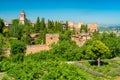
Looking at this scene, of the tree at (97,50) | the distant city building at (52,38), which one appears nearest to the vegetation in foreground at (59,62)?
the tree at (97,50)

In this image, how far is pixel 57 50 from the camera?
104 ft

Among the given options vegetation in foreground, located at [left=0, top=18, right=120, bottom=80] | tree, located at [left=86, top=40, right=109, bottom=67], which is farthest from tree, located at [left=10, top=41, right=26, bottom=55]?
tree, located at [left=86, top=40, right=109, bottom=67]

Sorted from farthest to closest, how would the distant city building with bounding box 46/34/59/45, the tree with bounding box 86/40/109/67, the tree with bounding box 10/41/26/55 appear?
the distant city building with bounding box 46/34/59/45 < the tree with bounding box 10/41/26/55 < the tree with bounding box 86/40/109/67

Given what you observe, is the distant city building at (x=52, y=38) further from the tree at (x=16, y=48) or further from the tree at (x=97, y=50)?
the tree at (x=97, y=50)

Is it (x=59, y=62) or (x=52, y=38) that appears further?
(x=52, y=38)

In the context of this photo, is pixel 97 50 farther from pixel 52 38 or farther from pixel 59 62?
pixel 52 38

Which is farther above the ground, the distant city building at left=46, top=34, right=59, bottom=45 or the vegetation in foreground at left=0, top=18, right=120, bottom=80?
the distant city building at left=46, top=34, right=59, bottom=45

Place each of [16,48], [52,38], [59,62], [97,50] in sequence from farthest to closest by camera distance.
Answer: [52,38] < [16,48] < [97,50] < [59,62]

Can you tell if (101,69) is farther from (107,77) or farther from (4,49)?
(4,49)

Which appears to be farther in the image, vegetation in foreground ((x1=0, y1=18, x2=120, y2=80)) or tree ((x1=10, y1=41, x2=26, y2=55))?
tree ((x1=10, y1=41, x2=26, y2=55))

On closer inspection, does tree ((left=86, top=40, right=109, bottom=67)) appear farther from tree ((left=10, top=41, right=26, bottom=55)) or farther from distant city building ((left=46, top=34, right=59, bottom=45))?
distant city building ((left=46, top=34, right=59, bottom=45))

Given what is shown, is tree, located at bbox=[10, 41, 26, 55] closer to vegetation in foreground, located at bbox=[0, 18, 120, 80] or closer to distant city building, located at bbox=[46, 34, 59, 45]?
vegetation in foreground, located at bbox=[0, 18, 120, 80]

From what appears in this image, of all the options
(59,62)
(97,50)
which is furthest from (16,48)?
(59,62)

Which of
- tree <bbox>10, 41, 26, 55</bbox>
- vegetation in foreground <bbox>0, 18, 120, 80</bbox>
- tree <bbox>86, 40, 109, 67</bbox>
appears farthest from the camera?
tree <bbox>10, 41, 26, 55</bbox>
